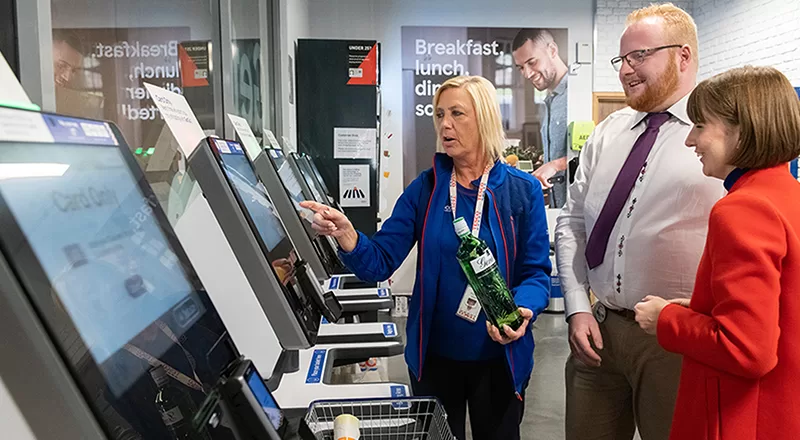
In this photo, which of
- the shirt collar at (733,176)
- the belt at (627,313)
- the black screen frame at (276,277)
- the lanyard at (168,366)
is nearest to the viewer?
the lanyard at (168,366)

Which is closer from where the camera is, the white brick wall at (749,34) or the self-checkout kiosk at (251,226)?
the self-checkout kiosk at (251,226)

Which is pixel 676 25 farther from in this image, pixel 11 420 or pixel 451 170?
pixel 11 420

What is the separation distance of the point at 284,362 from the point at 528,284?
76 cm

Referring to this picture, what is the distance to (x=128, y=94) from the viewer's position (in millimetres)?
2051

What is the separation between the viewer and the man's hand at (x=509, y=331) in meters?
1.75

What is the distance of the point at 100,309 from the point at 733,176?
4.33ft

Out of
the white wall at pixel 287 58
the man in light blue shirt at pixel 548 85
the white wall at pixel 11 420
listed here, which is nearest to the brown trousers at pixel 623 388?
the white wall at pixel 11 420

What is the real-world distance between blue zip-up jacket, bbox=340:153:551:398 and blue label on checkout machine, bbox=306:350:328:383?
29 cm

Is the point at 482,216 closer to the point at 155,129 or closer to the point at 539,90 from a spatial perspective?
the point at 155,129

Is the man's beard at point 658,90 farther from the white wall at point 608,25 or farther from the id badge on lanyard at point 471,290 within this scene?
the white wall at point 608,25

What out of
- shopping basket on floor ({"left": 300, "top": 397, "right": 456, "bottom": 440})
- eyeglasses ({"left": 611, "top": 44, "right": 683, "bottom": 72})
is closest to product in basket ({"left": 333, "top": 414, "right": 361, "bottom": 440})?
shopping basket on floor ({"left": 300, "top": 397, "right": 456, "bottom": 440})

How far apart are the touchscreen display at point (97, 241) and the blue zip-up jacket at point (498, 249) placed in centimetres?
107

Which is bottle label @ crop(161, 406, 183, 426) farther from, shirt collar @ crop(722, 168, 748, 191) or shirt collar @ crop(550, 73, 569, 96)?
shirt collar @ crop(550, 73, 569, 96)

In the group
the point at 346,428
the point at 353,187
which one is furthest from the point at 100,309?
the point at 353,187
